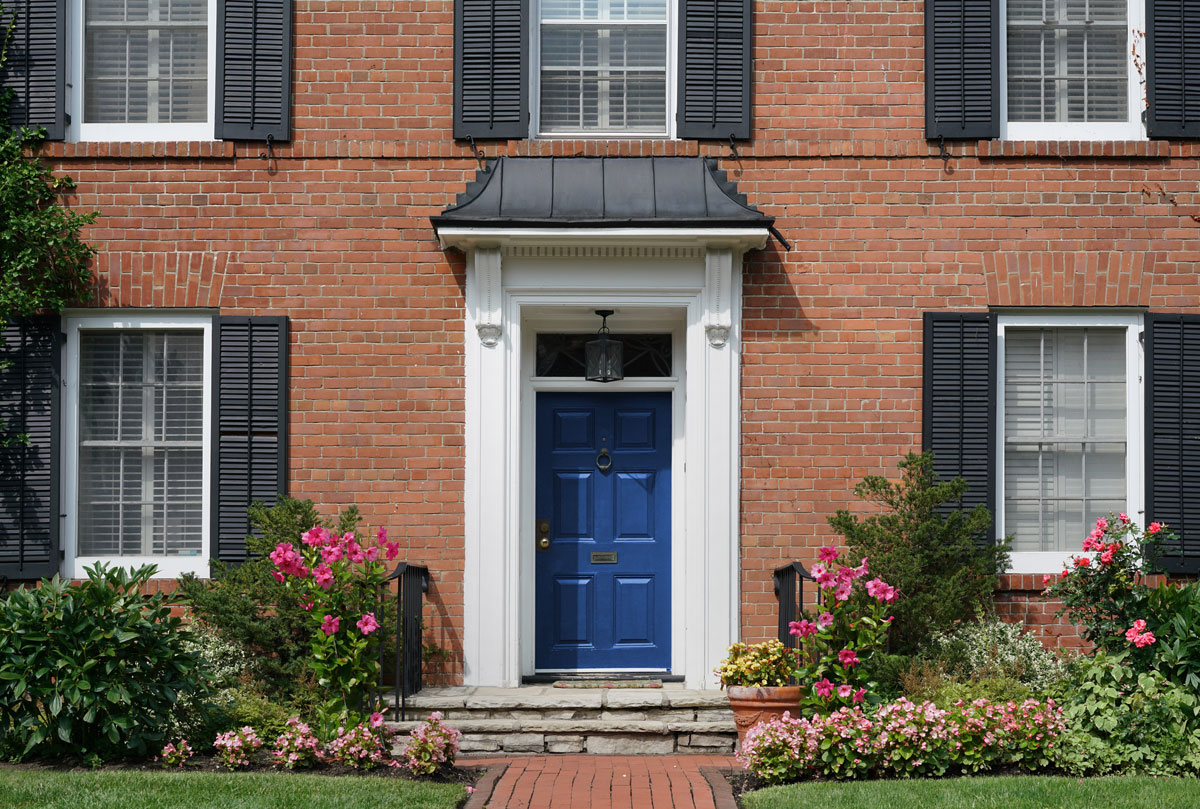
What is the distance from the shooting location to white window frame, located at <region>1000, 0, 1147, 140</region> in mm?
8359

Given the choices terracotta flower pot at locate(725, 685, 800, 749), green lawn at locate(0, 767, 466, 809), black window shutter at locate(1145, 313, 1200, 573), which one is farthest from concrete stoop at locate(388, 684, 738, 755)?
black window shutter at locate(1145, 313, 1200, 573)

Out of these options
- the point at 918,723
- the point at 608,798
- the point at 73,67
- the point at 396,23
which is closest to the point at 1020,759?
the point at 918,723

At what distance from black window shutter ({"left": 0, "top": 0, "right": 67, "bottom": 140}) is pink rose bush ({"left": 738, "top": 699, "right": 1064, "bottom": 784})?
6.12m

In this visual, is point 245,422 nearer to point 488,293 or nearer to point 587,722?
point 488,293

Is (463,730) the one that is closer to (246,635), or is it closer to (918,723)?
(246,635)

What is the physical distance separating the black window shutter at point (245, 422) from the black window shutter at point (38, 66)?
1863 millimetres

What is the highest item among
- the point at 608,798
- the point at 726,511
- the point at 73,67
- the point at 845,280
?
→ the point at 73,67

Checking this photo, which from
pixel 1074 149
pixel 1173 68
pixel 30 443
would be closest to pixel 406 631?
pixel 30 443

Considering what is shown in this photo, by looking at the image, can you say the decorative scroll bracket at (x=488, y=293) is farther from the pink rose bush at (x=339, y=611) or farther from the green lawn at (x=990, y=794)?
the green lawn at (x=990, y=794)

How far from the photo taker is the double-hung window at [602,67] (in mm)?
8508

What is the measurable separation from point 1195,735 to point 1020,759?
93 centimetres

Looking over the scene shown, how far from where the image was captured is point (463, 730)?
7.21m

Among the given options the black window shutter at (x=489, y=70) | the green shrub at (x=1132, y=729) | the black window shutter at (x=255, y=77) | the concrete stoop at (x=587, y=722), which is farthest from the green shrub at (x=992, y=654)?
the black window shutter at (x=255, y=77)

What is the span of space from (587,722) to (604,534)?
162 centimetres
